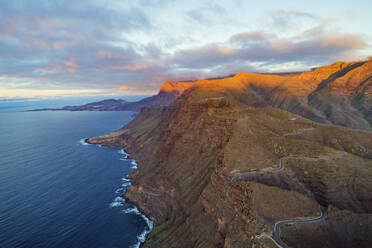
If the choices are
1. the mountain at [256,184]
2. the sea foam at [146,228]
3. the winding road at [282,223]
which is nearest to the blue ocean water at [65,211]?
the sea foam at [146,228]

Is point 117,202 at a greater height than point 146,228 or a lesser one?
greater

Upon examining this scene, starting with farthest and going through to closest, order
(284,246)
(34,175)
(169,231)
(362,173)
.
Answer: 1. (34,175)
2. (169,231)
3. (362,173)
4. (284,246)

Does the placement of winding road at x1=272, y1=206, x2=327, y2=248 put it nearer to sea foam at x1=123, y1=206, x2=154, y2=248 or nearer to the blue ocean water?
sea foam at x1=123, y1=206, x2=154, y2=248

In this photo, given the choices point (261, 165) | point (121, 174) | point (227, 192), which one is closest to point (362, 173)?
point (261, 165)

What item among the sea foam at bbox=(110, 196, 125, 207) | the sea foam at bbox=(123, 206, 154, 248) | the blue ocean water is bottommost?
the sea foam at bbox=(123, 206, 154, 248)

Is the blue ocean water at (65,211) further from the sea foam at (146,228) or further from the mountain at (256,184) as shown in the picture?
the mountain at (256,184)

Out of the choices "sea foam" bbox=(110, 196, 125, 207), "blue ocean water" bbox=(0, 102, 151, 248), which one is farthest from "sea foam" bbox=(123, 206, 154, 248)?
"sea foam" bbox=(110, 196, 125, 207)

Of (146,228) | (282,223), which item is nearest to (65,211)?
(146,228)

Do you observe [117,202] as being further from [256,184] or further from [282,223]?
[282,223]

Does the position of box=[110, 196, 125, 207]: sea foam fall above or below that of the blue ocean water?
below

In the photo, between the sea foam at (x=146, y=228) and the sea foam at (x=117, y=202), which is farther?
the sea foam at (x=117, y=202)

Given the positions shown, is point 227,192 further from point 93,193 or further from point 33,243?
point 93,193
